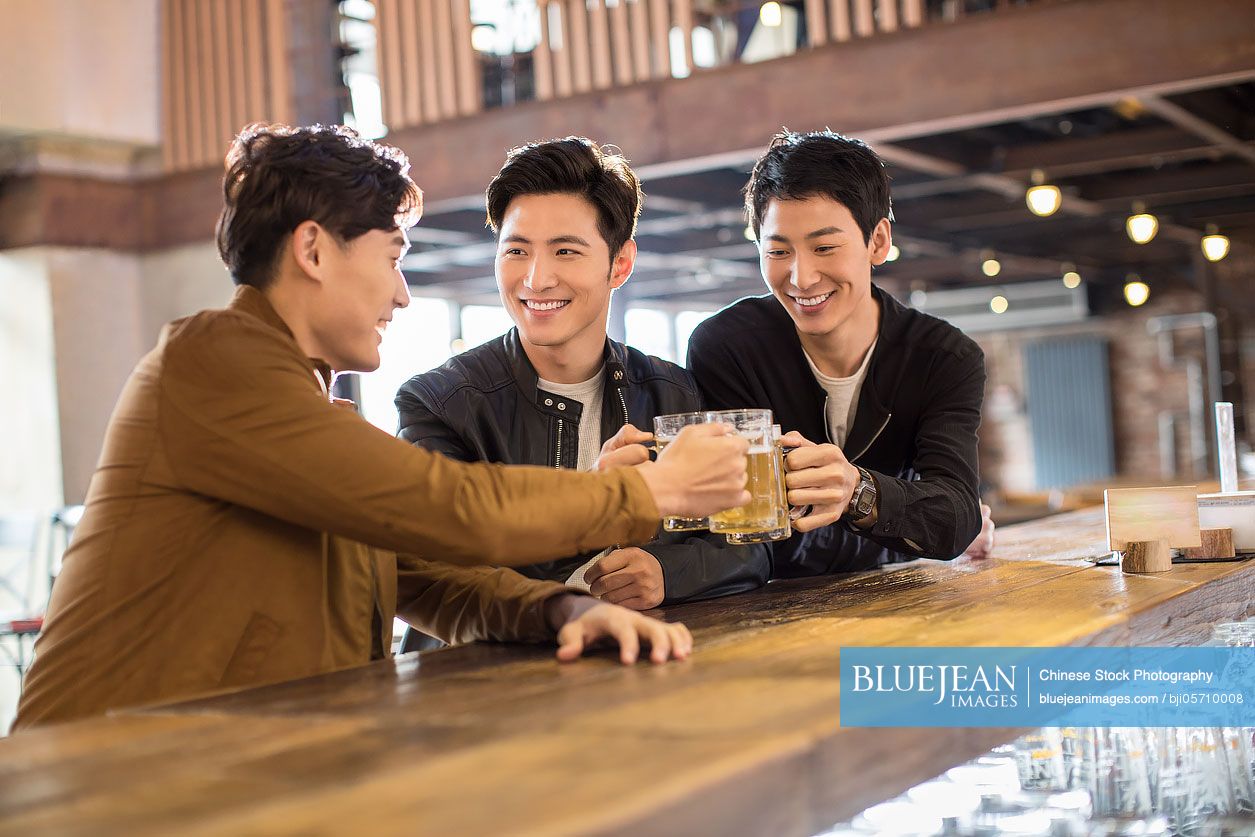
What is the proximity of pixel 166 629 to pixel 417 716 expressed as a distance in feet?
1.34

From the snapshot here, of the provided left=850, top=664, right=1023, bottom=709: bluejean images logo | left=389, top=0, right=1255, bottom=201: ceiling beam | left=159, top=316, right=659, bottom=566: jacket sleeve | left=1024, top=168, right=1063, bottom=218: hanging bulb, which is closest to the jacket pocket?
left=159, top=316, right=659, bottom=566: jacket sleeve

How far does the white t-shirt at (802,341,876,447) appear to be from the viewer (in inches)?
98.3

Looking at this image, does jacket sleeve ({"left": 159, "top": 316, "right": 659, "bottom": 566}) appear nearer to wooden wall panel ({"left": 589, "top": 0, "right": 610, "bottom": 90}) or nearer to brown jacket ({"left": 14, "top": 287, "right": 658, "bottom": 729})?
brown jacket ({"left": 14, "top": 287, "right": 658, "bottom": 729})

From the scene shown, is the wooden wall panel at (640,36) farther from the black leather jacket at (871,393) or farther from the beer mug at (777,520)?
the beer mug at (777,520)

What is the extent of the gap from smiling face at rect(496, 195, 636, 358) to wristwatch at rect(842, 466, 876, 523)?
1.79 feet

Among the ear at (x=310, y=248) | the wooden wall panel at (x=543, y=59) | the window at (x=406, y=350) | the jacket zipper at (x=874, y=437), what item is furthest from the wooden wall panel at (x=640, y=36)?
the window at (x=406, y=350)

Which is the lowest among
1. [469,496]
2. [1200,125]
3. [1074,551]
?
[1074,551]

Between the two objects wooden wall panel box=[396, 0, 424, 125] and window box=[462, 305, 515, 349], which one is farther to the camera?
window box=[462, 305, 515, 349]

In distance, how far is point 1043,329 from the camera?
647 inches

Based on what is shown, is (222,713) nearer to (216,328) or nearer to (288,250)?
(216,328)

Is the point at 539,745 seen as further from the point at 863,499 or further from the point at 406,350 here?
the point at 406,350

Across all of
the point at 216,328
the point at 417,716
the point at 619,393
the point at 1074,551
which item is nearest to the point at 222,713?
the point at 417,716

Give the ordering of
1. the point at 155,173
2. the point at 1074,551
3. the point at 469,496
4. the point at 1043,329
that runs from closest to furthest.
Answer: the point at 469,496 → the point at 1074,551 → the point at 155,173 → the point at 1043,329

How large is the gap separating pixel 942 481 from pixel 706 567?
0.51m
